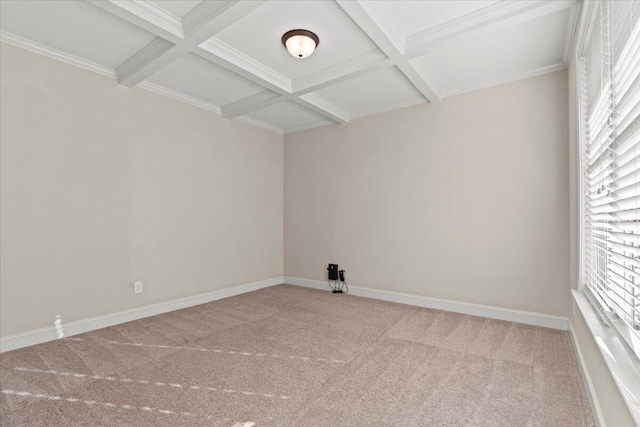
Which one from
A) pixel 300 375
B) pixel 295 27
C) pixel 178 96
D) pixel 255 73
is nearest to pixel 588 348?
pixel 300 375

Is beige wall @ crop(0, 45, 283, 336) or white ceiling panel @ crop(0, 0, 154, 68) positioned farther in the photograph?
beige wall @ crop(0, 45, 283, 336)

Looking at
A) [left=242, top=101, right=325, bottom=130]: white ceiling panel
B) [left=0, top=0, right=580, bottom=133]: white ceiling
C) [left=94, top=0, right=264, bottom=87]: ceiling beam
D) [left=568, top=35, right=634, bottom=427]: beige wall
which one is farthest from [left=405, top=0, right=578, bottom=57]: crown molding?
[left=242, top=101, right=325, bottom=130]: white ceiling panel

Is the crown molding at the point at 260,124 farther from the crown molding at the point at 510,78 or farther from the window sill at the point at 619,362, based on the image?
the window sill at the point at 619,362

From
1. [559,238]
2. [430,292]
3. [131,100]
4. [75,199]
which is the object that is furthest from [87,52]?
[559,238]

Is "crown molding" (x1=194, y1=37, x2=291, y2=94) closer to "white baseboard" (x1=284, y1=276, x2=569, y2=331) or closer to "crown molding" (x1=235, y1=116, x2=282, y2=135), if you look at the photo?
"crown molding" (x1=235, y1=116, x2=282, y2=135)

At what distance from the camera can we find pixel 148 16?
7.40 ft

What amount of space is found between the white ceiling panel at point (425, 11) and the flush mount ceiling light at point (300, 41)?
0.55 metres

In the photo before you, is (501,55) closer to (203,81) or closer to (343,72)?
(343,72)

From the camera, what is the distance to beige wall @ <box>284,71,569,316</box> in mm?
3074

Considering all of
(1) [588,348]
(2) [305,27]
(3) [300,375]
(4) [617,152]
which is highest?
(2) [305,27]

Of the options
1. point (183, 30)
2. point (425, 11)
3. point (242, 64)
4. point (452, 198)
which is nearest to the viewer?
point (425, 11)

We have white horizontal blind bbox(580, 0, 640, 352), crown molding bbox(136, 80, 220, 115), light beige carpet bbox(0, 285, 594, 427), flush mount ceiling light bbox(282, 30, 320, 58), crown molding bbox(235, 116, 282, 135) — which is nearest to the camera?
white horizontal blind bbox(580, 0, 640, 352)

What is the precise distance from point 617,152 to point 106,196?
3.86 m

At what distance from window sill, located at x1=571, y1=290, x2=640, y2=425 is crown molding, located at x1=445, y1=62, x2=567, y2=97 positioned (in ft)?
7.53
